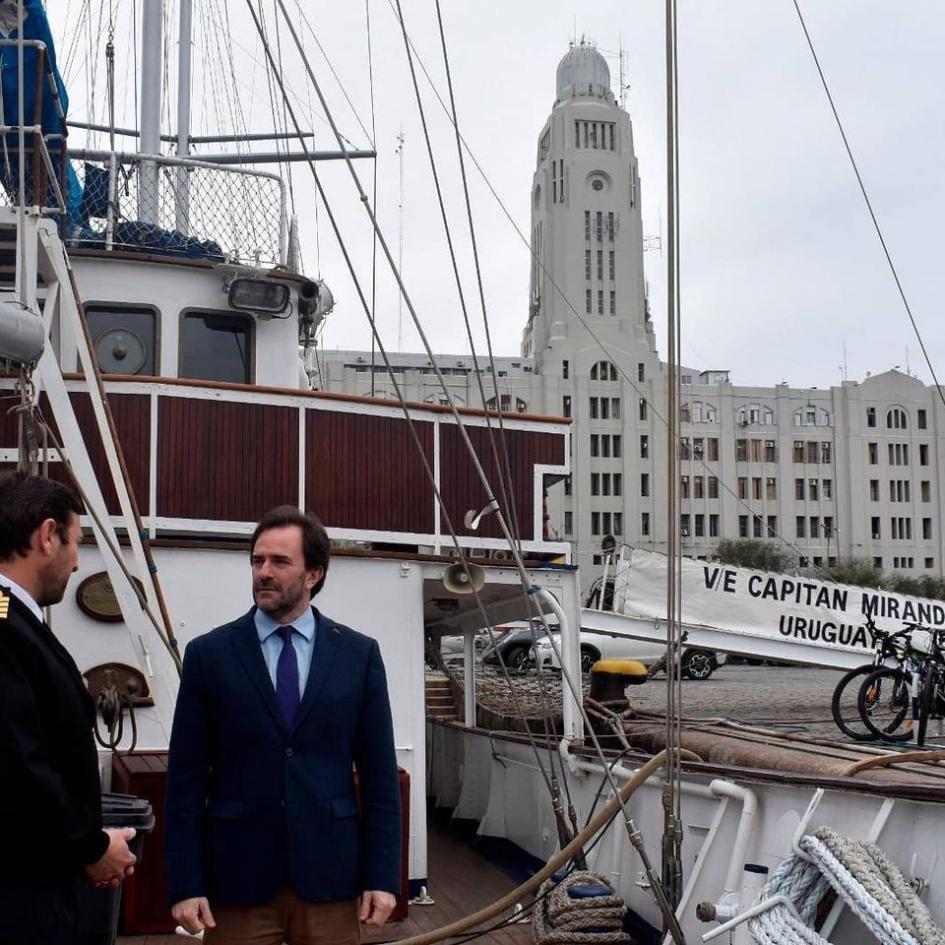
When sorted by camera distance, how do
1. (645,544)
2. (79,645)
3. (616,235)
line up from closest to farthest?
(79,645), (645,544), (616,235)

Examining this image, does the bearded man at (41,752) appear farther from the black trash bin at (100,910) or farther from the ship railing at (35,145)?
the ship railing at (35,145)

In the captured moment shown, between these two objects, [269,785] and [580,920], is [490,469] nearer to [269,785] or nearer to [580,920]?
[580,920]

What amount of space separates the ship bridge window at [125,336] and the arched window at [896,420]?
247 ft

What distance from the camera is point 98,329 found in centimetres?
908

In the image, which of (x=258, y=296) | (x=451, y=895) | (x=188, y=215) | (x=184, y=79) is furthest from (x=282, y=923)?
(x=184, y=79)

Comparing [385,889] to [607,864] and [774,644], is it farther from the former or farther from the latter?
[774,644]

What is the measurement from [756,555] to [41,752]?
67186 mm

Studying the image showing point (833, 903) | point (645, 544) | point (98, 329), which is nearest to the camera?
point (833, 903)

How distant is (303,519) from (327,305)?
8263mm

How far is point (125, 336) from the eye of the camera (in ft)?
29.8

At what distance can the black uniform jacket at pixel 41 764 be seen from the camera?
2611mm

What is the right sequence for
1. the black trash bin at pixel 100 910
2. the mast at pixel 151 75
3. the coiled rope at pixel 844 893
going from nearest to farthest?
1. the black trash bin at pixel 100 910
2. the coiled rope at pixel 844 893
3. the mast at pixel 151 75

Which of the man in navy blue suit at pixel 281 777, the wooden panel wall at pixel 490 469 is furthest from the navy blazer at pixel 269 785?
the wooden panel wall at pixel 490 469

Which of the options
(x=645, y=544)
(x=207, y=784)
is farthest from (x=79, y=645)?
(x=645, y=544)
